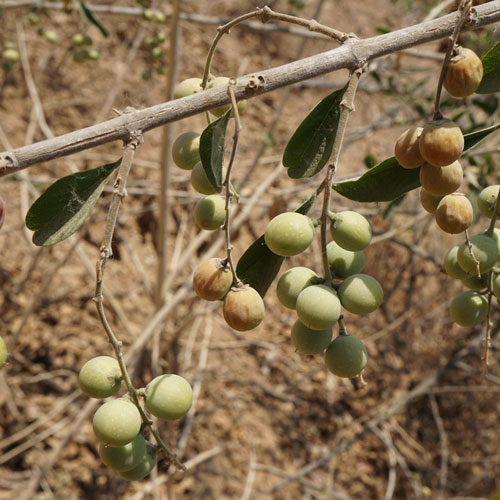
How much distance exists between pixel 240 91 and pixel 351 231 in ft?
0.85

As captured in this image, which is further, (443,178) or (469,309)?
(469,309)

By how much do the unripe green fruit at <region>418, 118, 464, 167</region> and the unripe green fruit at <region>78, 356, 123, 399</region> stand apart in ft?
→ 1.75

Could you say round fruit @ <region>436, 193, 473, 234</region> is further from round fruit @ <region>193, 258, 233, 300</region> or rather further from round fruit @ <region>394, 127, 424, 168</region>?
round fruit @ <region>193, 258, 233, 300</region>

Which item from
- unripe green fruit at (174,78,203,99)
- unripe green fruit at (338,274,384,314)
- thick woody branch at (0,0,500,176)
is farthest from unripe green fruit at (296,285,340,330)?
unripe green fruit at (174,78,203,99)

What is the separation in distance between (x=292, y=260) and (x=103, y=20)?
2194 mm

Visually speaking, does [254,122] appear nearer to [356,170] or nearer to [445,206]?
[356,170]

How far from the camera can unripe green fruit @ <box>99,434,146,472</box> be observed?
816 millimetres

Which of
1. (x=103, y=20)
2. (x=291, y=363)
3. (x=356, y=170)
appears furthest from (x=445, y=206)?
(x=103, y=20)

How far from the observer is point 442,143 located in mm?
715

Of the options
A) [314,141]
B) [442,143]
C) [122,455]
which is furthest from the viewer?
[314,141]

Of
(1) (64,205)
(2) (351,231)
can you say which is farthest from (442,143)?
(1) (64,205)

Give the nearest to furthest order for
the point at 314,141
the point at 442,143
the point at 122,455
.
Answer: the point at 442,143 → the point at 122,455 → the point at 314,141

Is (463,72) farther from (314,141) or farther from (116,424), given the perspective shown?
(116,424)

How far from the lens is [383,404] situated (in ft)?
10.3
